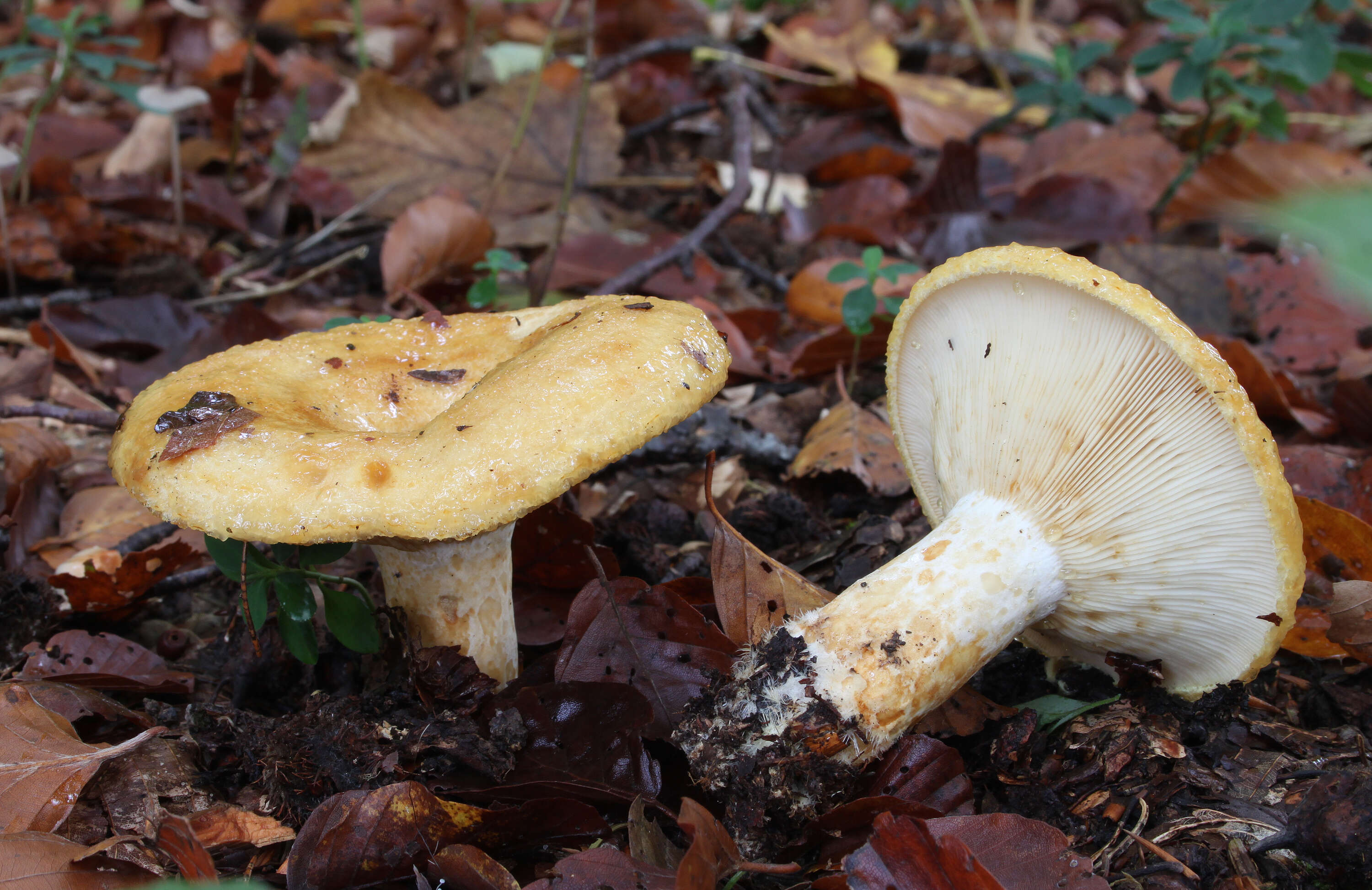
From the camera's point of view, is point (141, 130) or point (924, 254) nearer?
point (924, 254)

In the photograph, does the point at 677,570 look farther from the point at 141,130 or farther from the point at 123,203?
the point at 141,130

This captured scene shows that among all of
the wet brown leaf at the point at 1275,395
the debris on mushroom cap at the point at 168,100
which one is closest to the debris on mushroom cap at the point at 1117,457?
the wet brown leaf at the point at 1275,395

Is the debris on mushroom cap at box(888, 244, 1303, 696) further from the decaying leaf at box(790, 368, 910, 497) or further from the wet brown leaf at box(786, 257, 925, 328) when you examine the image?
the wet brown leaf at box(786, 257, 925, 328)

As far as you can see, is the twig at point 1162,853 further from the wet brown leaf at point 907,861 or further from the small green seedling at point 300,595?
the small green seedling at point 300,595

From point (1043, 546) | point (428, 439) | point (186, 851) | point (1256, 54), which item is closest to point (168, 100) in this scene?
point (428, 439)

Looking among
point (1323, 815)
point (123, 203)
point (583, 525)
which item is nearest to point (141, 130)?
point (123, 203)
